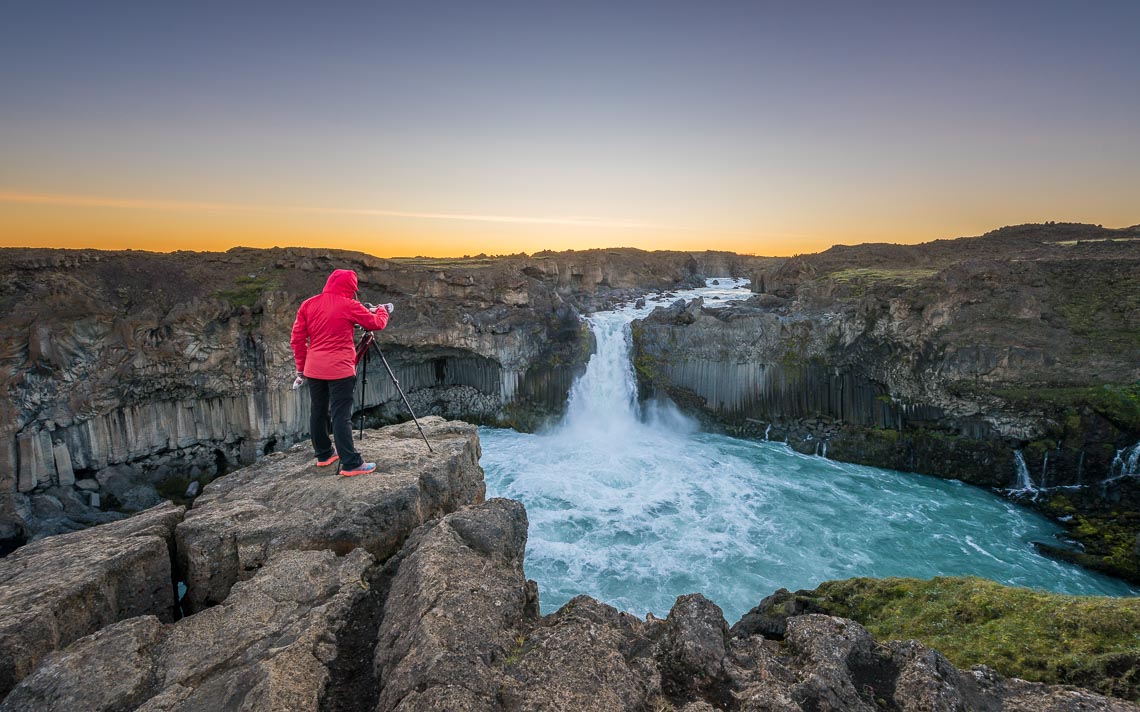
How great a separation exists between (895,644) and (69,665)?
620 centimetres

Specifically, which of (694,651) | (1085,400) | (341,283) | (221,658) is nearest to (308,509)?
(221,658)

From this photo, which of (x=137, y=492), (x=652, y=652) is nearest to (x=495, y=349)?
(x=137, y=492)

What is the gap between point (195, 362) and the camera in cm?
1834

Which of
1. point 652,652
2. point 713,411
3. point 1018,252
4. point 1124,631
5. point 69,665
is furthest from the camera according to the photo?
point 1018,252

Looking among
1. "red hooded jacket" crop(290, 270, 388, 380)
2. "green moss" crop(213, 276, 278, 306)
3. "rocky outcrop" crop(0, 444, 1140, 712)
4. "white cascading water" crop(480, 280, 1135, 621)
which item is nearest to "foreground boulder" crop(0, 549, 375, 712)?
"rocky outcrop" crop(0, 444, 1140, 712)

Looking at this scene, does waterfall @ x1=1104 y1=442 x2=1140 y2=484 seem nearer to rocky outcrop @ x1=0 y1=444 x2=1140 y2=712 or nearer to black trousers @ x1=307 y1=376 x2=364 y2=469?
rocky outcrop @ x1=0 y1=444 x2=1140 y2=712

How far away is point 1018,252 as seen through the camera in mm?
27922

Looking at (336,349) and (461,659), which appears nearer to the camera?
(461,659)

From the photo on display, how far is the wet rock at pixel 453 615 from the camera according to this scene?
3.06 metres

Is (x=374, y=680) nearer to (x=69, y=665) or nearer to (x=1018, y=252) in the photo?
(x=69, y=665)

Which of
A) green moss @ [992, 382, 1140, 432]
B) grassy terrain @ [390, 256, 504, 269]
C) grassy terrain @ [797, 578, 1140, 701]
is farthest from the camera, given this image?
grassy terrain @ [390, 256, 504, 269]

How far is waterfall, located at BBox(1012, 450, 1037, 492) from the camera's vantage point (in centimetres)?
1709

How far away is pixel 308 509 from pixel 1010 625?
7969 mm

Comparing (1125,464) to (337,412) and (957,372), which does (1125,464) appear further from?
(337,412)
